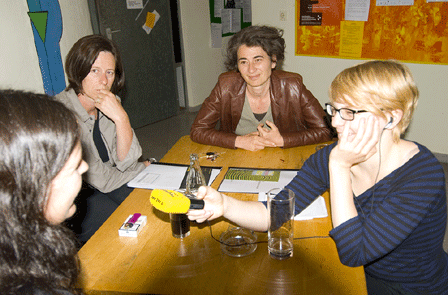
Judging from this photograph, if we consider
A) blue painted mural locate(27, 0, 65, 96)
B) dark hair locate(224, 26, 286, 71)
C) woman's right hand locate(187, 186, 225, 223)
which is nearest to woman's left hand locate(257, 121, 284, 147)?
dark hair locate(224, 26, 286, 71)

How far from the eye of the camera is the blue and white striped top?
1.04 m

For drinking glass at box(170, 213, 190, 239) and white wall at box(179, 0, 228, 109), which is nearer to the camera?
drinking glass at box(170, 213, 190, 239)

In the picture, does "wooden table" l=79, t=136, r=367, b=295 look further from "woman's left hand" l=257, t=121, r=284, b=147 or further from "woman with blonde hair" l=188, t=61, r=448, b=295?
"woman's left hand" l=257, t=121, r=284, b=147

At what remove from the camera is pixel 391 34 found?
10.6ft

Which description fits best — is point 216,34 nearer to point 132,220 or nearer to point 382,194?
point 132,220

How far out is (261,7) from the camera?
3.65 m

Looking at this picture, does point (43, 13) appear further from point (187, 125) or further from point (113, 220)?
point (113, 220)

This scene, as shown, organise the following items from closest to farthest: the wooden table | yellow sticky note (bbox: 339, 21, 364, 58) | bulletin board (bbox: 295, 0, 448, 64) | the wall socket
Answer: the wooden table, bulletin board (bbox: 295, 0, 448, 64), yellow sticky note (bbox: 339, 21, 364, 58), the wall socket

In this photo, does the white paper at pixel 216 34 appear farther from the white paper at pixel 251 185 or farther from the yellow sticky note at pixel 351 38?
the white paper at pixel 251 185

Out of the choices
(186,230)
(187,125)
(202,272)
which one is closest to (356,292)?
(202,272)

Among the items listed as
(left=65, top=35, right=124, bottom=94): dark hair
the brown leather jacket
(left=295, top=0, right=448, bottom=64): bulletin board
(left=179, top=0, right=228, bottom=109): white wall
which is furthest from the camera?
(left=179, top=0, right=228, bottom=109): white wall

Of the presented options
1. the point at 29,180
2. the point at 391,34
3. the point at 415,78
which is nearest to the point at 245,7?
the point at 391,34

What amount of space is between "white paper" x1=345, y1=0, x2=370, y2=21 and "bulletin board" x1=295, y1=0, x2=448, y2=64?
0.03 metres

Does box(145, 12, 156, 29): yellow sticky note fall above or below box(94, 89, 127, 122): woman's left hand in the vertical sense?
above
